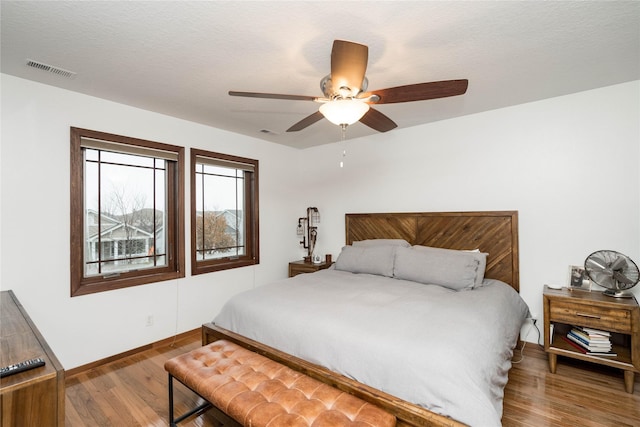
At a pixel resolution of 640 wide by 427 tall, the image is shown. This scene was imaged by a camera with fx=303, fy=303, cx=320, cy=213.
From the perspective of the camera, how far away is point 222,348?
2.11m

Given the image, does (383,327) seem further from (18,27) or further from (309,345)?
(18,27)

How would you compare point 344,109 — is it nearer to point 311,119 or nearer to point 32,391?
point 311,119

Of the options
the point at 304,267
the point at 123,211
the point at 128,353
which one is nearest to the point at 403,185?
the point at 304,267

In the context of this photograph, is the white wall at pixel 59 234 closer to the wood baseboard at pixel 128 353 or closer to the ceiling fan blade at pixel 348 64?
the wood baseboard at pixel 128 353

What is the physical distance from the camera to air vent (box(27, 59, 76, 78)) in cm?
212

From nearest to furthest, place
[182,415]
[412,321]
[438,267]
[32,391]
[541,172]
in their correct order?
[32,391], [412,321], [182,415], [438,267], [541,172]

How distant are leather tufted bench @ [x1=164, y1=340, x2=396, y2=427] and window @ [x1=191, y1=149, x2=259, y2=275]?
1.76 meters

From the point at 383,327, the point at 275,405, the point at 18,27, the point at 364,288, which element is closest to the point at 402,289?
the point at 364,288

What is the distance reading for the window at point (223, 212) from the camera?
3.57 metres

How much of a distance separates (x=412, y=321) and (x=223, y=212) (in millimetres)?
2819

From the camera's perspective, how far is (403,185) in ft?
12.5

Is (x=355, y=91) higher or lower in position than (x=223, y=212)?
higher

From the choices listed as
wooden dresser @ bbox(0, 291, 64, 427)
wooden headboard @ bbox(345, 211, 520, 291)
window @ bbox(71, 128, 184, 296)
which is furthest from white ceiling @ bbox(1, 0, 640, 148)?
wooden dresser @ bbox(0, 291, 64, 427)

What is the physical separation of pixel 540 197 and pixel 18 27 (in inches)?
164
